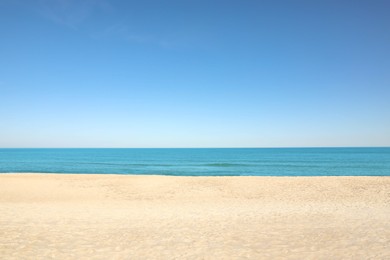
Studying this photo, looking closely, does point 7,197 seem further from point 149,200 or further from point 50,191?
point 149,200

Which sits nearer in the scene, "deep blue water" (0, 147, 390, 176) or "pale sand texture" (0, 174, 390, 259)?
"pale sand texture" (0, 174, 390, 259)

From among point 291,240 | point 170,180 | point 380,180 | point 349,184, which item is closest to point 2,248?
point 291,240

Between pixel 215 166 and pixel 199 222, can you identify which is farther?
pixel 215 166

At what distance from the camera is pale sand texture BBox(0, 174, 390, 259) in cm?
742

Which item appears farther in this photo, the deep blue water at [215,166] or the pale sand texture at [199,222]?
the deep blue water at [215,166]

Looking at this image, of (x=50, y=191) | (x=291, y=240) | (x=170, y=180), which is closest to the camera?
(x=291, y=240)

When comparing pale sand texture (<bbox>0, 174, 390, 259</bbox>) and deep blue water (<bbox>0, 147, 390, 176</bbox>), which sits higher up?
pale sand texture (<bbox>0, 174, 390, 259</bbox>)

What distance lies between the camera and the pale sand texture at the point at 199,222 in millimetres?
7422

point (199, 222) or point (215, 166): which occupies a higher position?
point (199, 222)

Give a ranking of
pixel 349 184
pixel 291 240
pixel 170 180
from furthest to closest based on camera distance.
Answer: pixel 170 180, pixel 349 184, pixel 291 240

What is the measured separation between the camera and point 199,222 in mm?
10812

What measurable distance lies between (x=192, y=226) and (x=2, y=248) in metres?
5.55

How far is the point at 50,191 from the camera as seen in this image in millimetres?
20031

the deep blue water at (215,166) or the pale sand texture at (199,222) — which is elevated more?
the pale sand texture at (199,222)
